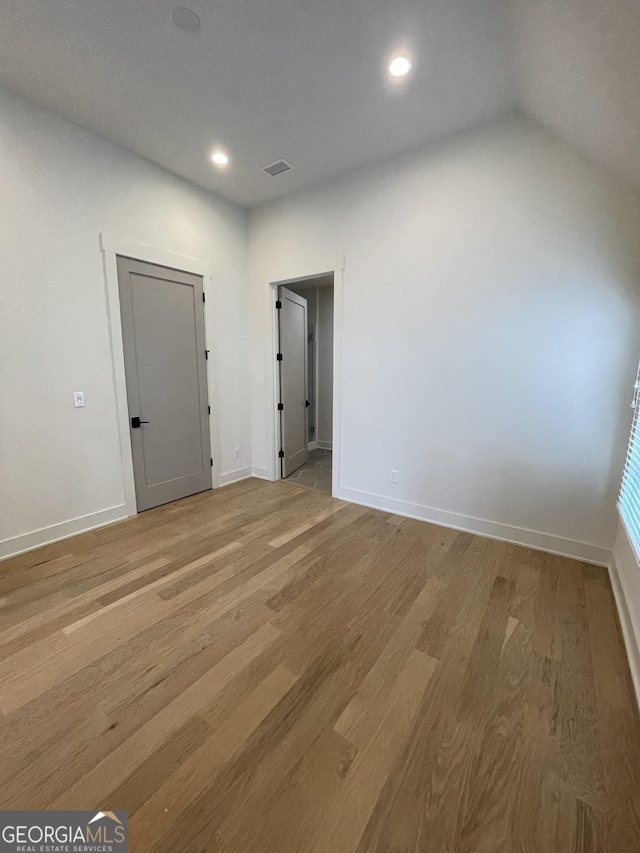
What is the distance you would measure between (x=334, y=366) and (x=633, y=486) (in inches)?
95.4

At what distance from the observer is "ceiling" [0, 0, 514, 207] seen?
5.64 ft

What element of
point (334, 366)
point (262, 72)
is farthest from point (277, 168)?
point (334, 366)

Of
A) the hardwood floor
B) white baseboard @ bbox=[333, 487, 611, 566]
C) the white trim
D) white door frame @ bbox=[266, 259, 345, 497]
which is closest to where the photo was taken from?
the hardwood floor

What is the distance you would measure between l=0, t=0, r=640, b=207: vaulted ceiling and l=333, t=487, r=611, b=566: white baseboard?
2440 millimetres

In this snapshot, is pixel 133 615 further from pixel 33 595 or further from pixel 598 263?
pixel 598 263

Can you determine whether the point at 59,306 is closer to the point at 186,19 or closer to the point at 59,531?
the point at 59,531

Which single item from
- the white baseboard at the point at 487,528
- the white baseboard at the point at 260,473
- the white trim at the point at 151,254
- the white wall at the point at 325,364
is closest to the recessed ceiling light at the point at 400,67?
the white trim at the point at 151,254

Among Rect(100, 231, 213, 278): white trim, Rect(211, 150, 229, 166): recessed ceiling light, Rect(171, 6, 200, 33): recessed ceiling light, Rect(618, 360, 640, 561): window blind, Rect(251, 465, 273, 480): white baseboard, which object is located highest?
Rect(211, 150, 229, 166): recessed ceiling light

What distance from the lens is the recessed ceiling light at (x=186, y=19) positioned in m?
1.70

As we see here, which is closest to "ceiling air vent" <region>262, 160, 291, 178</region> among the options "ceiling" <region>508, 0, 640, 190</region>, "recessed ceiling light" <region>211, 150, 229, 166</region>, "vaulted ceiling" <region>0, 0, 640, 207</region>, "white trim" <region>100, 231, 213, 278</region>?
"vaulted ceiling" <region>0, 0, 640, 207</region>

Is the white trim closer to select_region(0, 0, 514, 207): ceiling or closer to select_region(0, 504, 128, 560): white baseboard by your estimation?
select_region(0, 0, 514, 207): ceiling

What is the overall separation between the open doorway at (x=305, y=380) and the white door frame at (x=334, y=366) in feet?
0.20

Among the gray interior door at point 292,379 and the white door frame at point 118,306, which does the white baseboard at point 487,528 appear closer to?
the gray interior door at point 292,379

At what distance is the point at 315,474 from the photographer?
175 inches
